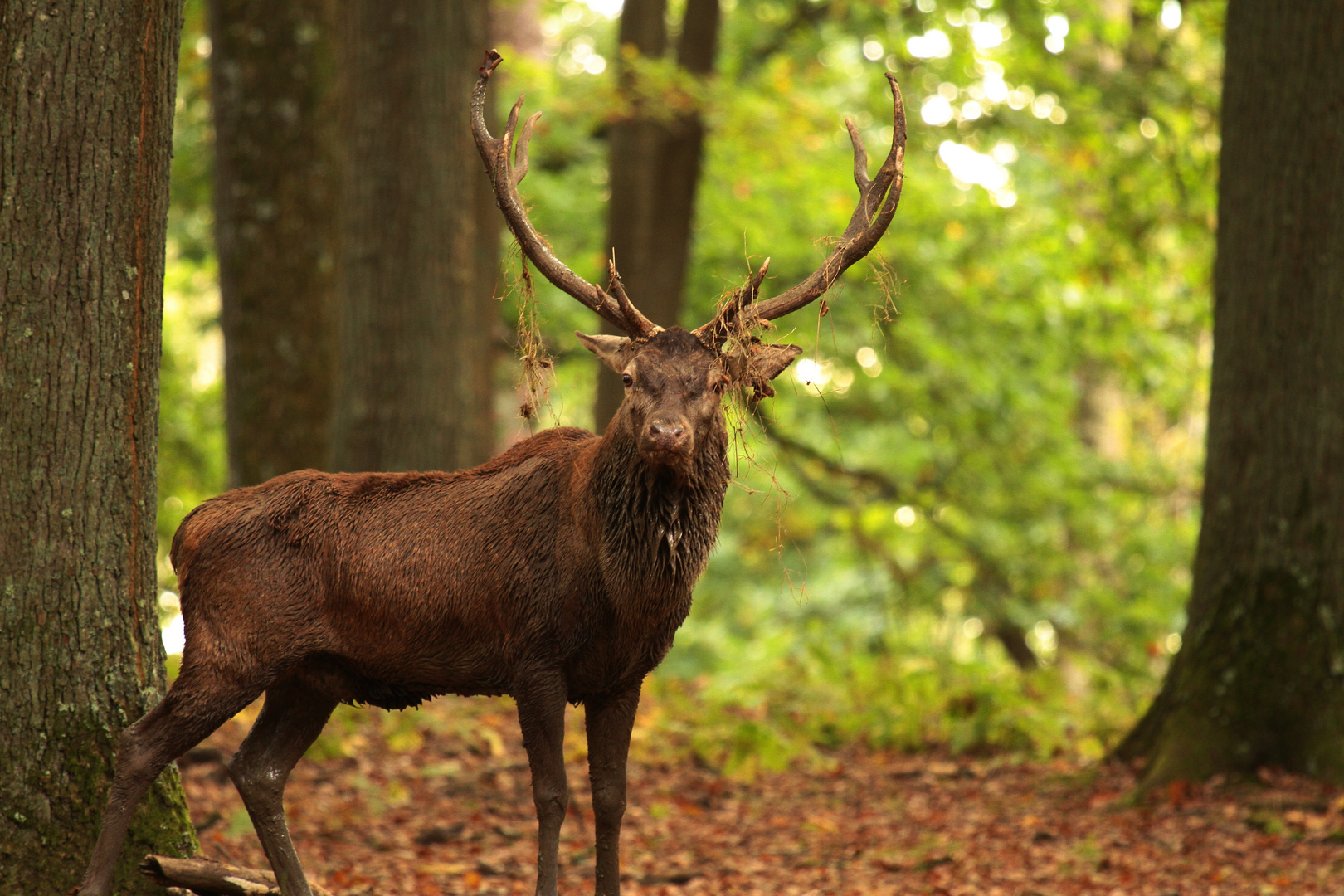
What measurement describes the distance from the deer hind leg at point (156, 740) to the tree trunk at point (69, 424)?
0.27 metres

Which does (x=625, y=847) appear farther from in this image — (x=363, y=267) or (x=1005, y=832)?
(x=363, y=267)

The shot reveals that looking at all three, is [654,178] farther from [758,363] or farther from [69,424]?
[69,424]

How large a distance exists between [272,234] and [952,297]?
8.24 metres

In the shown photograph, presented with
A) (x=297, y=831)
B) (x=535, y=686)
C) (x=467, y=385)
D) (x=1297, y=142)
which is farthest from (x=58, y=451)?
(x=1297, y=142)

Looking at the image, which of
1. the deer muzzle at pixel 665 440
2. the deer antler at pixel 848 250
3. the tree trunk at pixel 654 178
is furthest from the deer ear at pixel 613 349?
the tree trunk at pixel 654 178

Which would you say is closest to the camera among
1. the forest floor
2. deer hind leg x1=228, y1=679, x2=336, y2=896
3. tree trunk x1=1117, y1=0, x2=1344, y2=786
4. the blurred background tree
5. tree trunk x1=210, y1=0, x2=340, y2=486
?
deer hind leg x1=228, y1=679, x2=336, y2=896

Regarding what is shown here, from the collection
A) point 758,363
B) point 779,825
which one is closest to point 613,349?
point 758,363

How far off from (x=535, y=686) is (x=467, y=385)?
4.93m

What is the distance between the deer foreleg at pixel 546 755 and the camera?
4.44 m

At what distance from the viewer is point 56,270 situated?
450 cm

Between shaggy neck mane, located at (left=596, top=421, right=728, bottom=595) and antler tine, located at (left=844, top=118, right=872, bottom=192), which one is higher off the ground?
antler tine, located at (left=844, top=118, right=872, bottom=192)

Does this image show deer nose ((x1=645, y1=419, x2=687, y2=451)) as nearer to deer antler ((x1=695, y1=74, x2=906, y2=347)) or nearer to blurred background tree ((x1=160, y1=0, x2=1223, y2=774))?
deer antler ((x1=695, y1=74, x2=906, y2=347))

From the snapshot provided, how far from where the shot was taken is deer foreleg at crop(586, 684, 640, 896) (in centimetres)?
471

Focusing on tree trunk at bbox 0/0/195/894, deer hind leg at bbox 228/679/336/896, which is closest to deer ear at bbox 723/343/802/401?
deer hind leg at bbox 228/679/336/896
